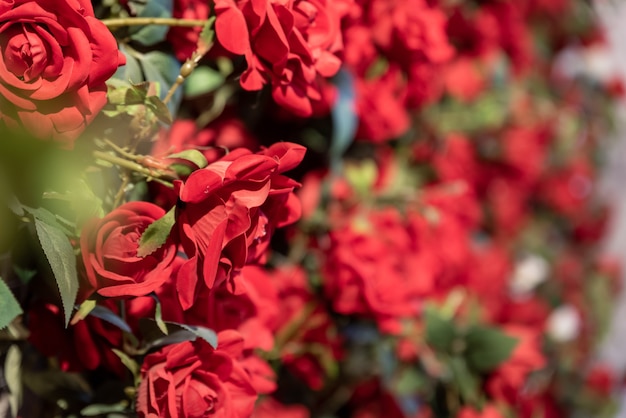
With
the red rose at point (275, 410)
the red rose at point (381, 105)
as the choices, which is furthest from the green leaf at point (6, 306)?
the red rose at point (381, 105)

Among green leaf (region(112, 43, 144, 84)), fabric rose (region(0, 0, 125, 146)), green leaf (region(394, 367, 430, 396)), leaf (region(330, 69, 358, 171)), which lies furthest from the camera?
green leaf (region(394, 367, 430, 396))

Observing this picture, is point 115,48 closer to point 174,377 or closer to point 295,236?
point 174,377

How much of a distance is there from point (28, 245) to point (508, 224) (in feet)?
3.09

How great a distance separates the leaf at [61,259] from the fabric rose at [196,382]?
8cm

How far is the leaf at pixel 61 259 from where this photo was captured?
358mm

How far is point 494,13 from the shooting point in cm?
104

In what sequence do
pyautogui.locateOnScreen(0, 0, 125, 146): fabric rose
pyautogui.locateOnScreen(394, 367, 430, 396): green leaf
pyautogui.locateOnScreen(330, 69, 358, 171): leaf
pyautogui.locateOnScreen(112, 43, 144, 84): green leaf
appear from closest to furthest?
1. pyautogui.locateOnScreen(0, 0, 125, 146): fabric rose
2. pyautogui.locateOnScreen(112, 43, 144, 84): green leaf
3. pyautogui.locateOnScreen(330, 69, 358, 171): leaf
4. pyautogui.locateOnScreen(394, 367, 430, 396): green leaf

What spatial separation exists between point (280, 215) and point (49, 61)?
16cm

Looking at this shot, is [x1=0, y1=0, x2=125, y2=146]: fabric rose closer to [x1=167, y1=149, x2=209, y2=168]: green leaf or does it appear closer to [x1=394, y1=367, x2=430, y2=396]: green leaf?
[x1=167, y1=149, x2=209, y2=168]: green leaf

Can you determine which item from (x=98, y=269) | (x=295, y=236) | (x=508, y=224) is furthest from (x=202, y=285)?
(x=508, y=224)

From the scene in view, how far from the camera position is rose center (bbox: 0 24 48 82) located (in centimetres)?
34

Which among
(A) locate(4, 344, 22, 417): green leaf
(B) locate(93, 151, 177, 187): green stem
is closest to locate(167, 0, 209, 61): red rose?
(B) locate(93, 151, 177, 187): green stem

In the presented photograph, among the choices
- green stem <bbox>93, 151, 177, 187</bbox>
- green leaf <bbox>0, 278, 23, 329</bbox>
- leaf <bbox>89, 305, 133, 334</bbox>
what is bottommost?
leaf <bbox>89, 305, 133, 334</bbox>

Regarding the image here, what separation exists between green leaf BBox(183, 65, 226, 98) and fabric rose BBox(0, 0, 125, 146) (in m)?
0.17
